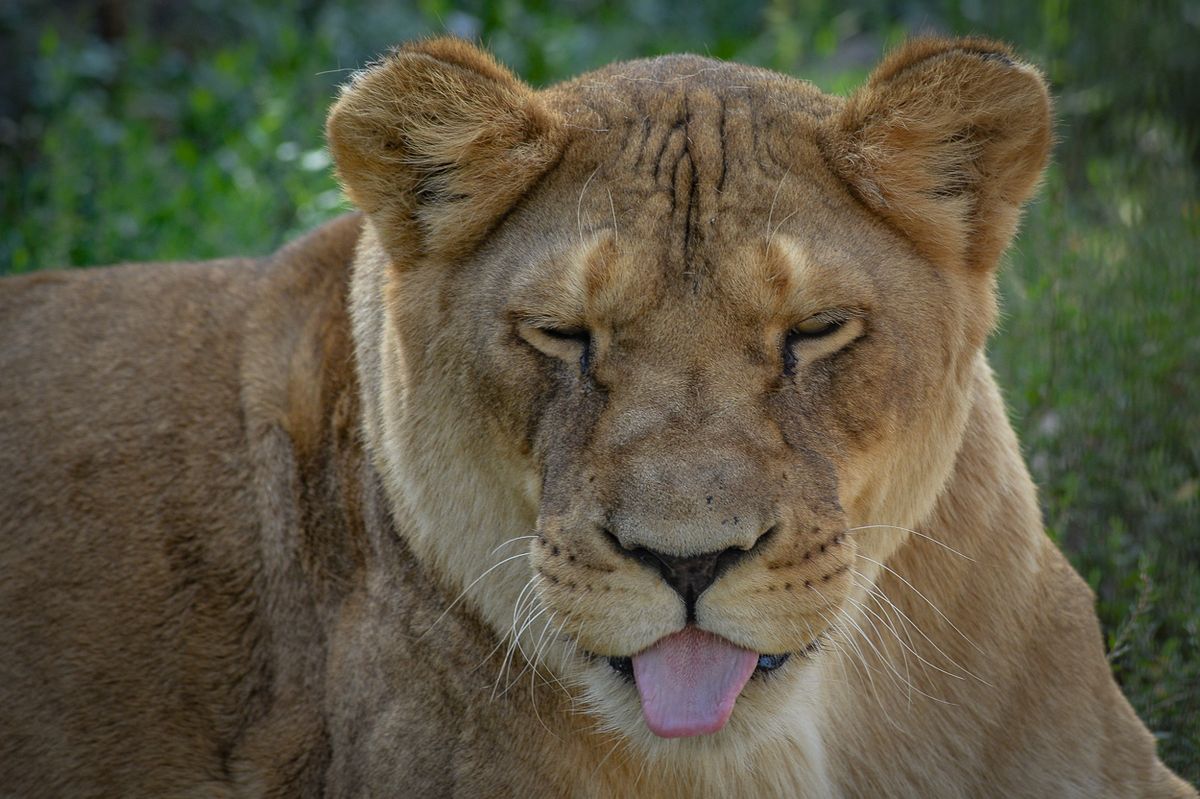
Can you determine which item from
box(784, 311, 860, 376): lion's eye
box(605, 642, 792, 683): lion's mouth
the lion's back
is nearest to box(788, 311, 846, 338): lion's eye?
box(784, 311, 860, 376): lion's eye

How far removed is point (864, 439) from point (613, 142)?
2.45ft

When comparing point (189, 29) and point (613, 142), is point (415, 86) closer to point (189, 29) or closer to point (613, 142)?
point (613, 142)

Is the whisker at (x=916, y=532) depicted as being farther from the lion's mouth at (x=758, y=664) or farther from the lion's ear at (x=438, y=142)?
the lion's ear at (x=438, y=142)

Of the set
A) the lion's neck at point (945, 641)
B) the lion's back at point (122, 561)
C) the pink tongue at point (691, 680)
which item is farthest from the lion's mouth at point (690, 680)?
the lion's back at point (122, 561)

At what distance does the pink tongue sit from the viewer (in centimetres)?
255

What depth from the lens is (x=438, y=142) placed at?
2938 mm

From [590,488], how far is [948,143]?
3.24 ft

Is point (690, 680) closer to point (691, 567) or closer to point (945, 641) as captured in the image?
point (691, 567)

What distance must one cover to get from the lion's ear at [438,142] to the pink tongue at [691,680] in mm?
919

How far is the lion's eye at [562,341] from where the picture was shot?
2.74m

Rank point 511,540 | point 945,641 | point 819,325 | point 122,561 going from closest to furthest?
point 819,325 → point 511,540 → point 945,641 → point 122,561

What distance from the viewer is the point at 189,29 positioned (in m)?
9.14

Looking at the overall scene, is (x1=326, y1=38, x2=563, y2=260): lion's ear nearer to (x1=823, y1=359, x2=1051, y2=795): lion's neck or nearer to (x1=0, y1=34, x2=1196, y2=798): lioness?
(x1=0, y1=34, x2=1196, y2=798): lioness

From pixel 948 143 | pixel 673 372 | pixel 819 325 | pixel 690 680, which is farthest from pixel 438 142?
pixel 690 680
